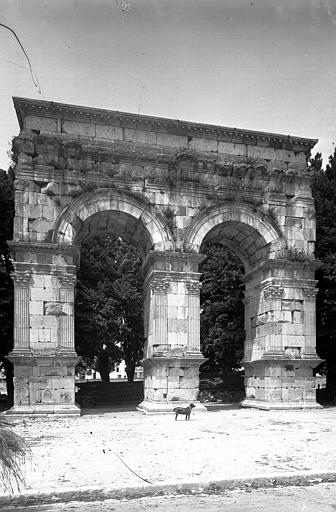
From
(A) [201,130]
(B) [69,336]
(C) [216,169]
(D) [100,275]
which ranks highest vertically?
(A) [201,130]

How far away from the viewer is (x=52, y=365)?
17.5 metres

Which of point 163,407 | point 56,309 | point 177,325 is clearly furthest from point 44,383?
point 177,325

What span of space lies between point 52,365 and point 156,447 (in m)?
7.77

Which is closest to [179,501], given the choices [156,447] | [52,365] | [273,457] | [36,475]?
[36,475]

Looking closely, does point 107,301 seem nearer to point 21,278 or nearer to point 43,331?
point 43,331

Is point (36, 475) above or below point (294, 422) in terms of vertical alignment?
→ above

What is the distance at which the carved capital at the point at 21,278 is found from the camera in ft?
58.0

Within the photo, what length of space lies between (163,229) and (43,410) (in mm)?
7137

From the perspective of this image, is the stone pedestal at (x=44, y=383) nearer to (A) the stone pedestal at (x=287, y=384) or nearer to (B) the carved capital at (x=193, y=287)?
(B) the carved capital at (x=193, y=287)

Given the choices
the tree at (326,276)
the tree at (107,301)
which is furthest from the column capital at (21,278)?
the tree at (326,276)

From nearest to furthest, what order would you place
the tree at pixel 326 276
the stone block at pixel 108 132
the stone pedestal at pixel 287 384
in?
the stone pedestal at pixel 287 384
the stone block at pixel 108 132
the tree at pixel 326 276

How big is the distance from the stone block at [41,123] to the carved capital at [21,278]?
5.17 meters

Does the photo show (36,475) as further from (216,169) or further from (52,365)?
(216,169)

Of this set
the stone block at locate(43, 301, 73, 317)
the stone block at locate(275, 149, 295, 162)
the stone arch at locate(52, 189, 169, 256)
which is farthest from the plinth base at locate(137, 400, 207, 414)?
the stone block at locate(275, 149, 295, 162)
